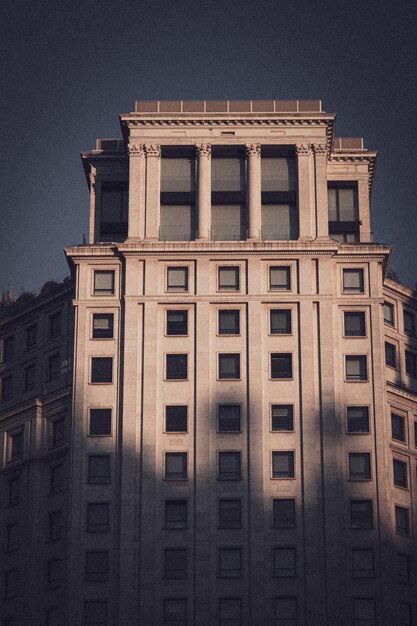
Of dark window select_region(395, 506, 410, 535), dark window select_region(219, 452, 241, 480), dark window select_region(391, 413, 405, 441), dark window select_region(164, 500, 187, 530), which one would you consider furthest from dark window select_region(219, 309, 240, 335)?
dark window select_region(395, 506, 410, 535)

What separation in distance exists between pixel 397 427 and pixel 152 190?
2697 centimetres

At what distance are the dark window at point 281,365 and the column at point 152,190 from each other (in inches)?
539

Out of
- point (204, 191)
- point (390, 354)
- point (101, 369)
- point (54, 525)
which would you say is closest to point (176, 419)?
point (101, 369)

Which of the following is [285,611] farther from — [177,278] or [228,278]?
[177,278]

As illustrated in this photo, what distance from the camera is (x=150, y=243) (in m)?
125

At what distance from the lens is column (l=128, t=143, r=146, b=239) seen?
415ft

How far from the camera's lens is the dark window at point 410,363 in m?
131

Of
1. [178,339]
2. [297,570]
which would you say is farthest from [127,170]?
[297,570]

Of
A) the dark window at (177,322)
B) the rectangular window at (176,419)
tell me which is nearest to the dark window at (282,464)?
the rectangular window at (176,419)

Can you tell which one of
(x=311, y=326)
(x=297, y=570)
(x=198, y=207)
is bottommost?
(x=297, y=570)

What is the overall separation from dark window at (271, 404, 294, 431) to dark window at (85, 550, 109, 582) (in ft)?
52.2

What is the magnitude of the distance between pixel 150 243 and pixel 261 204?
996cm

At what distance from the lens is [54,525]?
12350 cm

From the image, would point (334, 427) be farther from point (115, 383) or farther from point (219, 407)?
point (115, 383)
